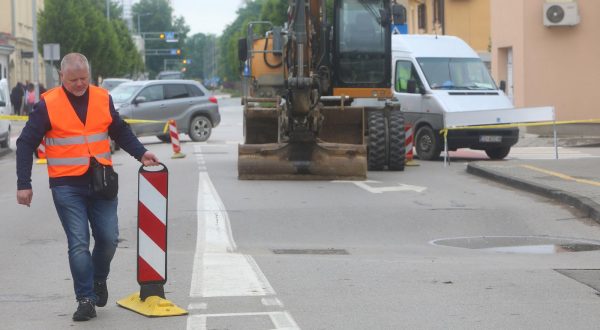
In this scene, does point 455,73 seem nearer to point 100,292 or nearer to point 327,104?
point 327,104

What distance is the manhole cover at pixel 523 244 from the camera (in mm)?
11492

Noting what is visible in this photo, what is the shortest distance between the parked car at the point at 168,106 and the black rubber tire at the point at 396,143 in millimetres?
11957

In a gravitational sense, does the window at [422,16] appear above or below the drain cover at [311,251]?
above

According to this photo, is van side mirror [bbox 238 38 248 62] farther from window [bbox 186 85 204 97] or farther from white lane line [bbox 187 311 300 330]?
white lane line [bbox 187 311 300 330]

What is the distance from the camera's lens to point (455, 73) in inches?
1022

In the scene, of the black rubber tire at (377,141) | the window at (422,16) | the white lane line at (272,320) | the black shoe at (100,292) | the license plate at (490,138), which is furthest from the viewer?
the window at (422,16)

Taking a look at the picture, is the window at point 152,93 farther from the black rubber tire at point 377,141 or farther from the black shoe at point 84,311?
the black shoe at point 84,311

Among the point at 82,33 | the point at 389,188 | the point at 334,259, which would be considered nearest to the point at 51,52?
the point at 82,33

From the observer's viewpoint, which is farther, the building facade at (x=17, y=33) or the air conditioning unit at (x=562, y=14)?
the building facade at (x=17, y=33)

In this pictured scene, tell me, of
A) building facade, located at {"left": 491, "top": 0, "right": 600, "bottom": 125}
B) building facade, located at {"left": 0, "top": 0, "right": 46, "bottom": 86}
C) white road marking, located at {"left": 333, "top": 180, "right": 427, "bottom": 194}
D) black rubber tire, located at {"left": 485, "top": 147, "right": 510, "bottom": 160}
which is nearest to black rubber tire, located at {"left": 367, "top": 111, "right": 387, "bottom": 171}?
white road marking, located at {"left": 333, "top": 180, "right": 427, "bottom": 194}

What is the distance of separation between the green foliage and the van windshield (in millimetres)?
45096

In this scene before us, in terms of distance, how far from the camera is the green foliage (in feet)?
224

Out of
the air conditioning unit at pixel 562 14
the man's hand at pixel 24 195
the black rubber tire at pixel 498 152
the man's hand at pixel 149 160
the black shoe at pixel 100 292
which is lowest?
the black rubber tire at pixel 498 152

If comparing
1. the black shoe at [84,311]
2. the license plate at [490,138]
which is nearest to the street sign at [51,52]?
the license plate at [490,138]
